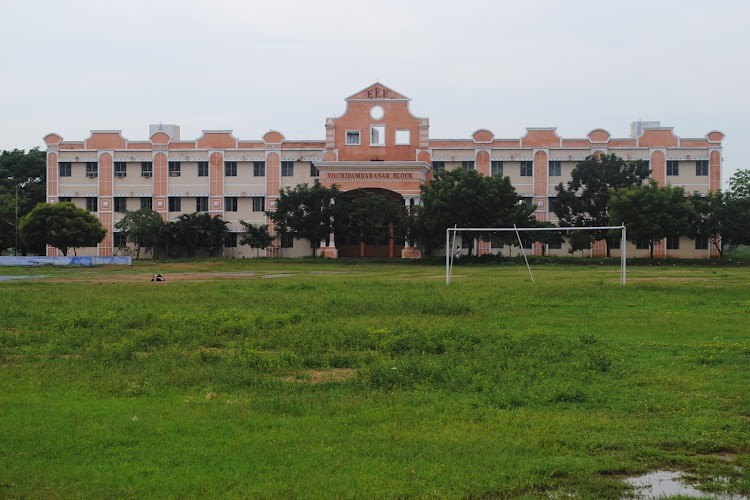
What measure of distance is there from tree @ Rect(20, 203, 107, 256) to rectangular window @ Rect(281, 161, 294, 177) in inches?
628

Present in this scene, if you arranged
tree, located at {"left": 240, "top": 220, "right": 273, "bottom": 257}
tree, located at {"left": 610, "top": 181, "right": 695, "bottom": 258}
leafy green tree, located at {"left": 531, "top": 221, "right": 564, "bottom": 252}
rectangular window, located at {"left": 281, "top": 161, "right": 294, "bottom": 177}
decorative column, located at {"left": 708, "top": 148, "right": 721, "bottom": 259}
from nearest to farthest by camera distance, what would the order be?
tree, located at {"left": 610, "top": 181, "right": 695, "bottom": 258}
leafy green tree, located at {"left": 531, "top": 221, "right": 564, "bottom": 252}
tree, located at {"left": 240, "top": 220, "right": 273, "bottom": 257}
decorative column, located at {"left": 708, "top": 148, "right": 721, "bottom": 259}
rectangular window, located at {"left": 281, "top": 161, "right": 294, "bottom": 177}

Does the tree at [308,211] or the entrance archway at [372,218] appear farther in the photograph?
the tree at [308,211]

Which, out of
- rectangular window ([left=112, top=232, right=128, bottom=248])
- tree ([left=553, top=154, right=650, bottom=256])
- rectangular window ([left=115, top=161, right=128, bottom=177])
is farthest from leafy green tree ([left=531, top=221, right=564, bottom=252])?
rectangular window ([left=115, top=161, right=128, bottom=177])

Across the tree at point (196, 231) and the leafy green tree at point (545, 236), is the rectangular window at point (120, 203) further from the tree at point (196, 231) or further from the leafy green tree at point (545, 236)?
the leafy green tree at point (545, 236)

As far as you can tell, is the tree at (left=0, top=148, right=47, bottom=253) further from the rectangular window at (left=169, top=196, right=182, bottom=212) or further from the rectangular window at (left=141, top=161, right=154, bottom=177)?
the rectangular window at (left=169, top=196, right=182, bottom=212)

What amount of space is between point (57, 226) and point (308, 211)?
1763 cm

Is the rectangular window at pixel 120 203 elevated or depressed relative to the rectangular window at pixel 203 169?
depressed

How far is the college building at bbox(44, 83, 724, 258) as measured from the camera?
2744 inches

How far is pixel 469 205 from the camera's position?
186ft

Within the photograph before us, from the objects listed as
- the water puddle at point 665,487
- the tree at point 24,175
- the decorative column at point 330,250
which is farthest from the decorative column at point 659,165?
the water puddle at point 665,487

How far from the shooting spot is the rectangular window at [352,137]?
234 ft

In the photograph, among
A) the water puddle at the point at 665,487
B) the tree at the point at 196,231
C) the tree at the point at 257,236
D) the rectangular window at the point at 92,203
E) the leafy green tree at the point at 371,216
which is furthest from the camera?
the rectangular window at the point at 92,203

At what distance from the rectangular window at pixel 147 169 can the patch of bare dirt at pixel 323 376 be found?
64.5 metres

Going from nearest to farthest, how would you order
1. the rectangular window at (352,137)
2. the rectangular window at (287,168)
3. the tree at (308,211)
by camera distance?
the tree at (308,211) < the rectangular window at (352,137) < the rectangular window at (287,168)
